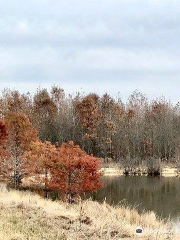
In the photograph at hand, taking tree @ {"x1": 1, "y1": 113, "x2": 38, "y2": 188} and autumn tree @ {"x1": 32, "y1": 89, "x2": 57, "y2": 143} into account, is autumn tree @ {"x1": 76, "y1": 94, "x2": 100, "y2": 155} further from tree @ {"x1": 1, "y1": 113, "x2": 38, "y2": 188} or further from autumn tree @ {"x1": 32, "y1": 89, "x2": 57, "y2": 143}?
tree @ {"x1": 1, "y1": 113, "x2": 38, "y2": 188}

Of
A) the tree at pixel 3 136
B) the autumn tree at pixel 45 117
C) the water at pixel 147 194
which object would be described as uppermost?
the autumn tree at pixel 45 117

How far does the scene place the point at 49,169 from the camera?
22.5 m

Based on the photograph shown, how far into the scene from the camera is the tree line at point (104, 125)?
182ft

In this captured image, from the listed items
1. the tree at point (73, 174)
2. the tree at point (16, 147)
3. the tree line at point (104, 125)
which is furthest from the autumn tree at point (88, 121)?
the tree at point (73, 174)

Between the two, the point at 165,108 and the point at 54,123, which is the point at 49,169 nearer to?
the point at 54,123

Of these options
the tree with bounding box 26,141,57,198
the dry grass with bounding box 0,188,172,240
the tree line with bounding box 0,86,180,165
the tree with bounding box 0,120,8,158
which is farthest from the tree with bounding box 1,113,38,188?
the tree line with bounding box 0,86,180,165

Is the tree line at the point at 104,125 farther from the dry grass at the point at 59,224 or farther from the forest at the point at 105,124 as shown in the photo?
the dry grass at the point at 59,224

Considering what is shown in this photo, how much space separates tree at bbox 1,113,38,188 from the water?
18.4ft

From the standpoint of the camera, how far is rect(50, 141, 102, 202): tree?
2067 cm

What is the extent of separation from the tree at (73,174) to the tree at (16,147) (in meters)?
5.16

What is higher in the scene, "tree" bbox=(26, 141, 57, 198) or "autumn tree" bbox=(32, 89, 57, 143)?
"autumn tree" bbox=(32, 89, 57, 143)

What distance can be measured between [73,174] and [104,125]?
36025 mm

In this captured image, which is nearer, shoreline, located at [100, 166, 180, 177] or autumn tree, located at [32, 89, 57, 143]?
shoreline, located at [100, 166, 180, 177]

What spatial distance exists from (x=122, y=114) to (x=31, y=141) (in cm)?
3321
